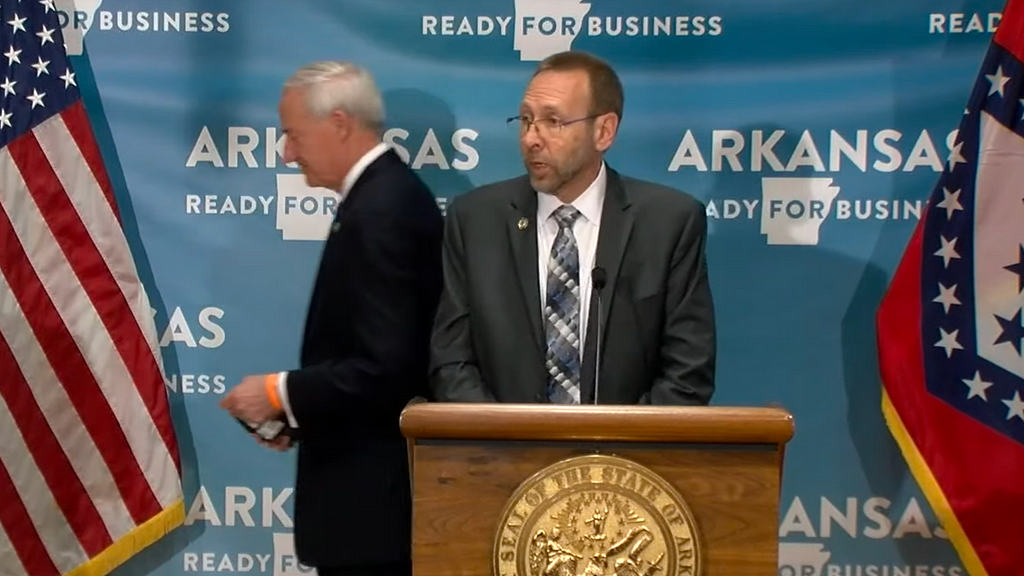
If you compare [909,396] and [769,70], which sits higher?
[769,70]

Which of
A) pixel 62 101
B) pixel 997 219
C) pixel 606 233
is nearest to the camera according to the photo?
pixel 606 233

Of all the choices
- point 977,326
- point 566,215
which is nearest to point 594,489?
point 566,215

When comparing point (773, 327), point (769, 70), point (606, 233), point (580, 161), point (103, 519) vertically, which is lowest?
point (103, 519)

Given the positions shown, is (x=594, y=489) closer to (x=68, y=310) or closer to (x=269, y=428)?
(x=269, y=428)

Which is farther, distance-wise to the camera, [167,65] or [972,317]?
[167,65]

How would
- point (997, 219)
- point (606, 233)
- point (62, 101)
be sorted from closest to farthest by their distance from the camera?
1. point (606, 233)
2. point (997, 219)
3. point (62, 101)

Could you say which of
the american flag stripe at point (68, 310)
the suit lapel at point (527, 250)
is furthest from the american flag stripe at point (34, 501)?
the suit lapel at point (527, 250)

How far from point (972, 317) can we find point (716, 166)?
0.70 metres

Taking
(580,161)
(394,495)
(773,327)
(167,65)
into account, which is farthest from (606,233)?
(167,65)

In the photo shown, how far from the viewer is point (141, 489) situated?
2816mm

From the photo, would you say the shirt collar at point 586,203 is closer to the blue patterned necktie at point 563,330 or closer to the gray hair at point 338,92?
the blue patterned necktie at point 563,330

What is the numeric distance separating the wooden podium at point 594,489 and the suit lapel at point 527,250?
1.32 ft

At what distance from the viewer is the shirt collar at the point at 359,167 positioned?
2248 mm

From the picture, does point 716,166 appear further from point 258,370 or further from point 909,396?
point 258,370
